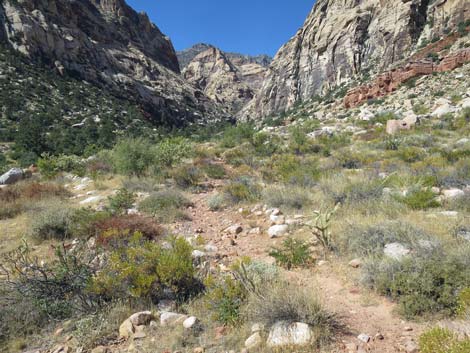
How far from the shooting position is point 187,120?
66375 millimetres

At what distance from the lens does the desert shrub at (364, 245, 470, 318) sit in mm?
2596

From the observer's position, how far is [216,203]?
6555mm

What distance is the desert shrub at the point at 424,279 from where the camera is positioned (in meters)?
2.60

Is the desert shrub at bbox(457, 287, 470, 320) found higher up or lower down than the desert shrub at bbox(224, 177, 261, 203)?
lower down

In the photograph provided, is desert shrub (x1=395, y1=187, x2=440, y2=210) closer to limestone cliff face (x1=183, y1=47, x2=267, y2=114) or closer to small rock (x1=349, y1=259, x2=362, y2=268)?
small rock (x1=349, y1=259, x2=362, y2=268)

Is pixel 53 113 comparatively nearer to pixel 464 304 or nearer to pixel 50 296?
pixel 50 296

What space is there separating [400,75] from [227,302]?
107 feet

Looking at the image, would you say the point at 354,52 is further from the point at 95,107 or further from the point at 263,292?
the point at 263,292

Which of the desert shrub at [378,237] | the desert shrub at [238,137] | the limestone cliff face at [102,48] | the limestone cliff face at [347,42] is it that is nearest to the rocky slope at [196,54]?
the limestone cliff face at [102,48]

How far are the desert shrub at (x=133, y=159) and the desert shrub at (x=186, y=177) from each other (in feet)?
4.07

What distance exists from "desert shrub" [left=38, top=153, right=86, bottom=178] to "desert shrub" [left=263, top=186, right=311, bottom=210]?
742 centimetres

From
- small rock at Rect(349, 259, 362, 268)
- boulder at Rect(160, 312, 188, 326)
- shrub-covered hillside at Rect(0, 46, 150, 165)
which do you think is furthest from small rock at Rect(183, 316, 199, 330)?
shrub-covered hillside at Rect(0, 46, 150, 165)

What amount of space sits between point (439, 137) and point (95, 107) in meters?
41.3

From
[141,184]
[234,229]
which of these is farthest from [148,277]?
[141,184]
